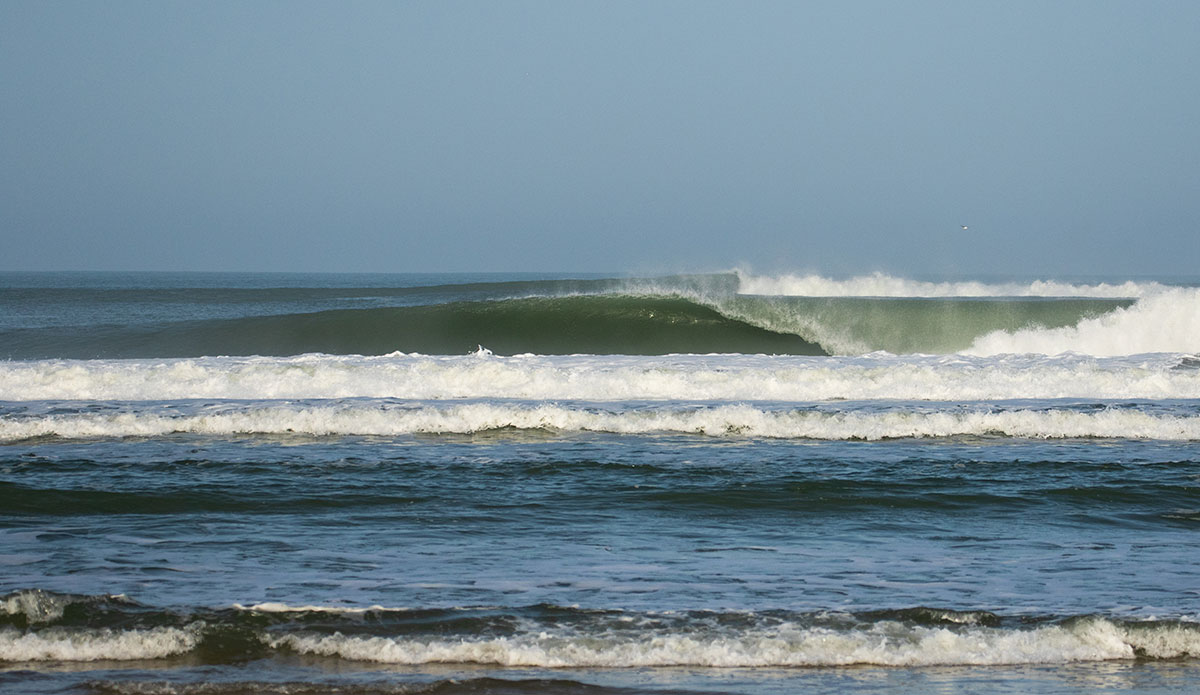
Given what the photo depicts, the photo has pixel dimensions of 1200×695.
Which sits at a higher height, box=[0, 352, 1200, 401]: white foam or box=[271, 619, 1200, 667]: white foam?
box=[0, 352, 1200, 401]: white foam

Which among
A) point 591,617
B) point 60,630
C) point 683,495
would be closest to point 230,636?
point 60,630

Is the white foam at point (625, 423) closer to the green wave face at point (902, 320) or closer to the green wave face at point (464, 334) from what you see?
the green wave face at point (464, 334)

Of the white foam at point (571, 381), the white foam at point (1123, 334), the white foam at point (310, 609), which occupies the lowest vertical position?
the white foam at point (310, 609)

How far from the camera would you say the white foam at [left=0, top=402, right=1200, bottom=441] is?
10.5 meters

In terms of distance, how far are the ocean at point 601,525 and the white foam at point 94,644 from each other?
0.01 meters

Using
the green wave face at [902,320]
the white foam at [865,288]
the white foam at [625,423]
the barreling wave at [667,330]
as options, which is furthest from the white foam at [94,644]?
the white foam at [865,288]

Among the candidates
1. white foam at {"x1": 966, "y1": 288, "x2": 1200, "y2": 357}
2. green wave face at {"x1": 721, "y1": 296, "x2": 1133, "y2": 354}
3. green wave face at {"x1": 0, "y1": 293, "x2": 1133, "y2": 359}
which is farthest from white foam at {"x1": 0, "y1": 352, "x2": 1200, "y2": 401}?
green wave face at {"x1": 721, "y1": 296, "x2": 1133, "y2": 354}

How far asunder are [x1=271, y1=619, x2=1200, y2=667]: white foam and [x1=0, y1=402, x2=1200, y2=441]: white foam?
19.7 ft

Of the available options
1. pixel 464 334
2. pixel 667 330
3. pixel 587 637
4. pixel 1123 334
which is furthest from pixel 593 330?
pixel 587 637

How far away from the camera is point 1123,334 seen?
20297mm

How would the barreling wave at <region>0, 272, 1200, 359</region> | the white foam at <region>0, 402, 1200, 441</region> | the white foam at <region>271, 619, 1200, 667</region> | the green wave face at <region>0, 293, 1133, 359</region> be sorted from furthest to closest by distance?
the green wave face at <region>0, 293, 1133, 359</region> → the barreling wave at <region>0, 272, 1200, 359</region> → the white foam at <region>0, 402, 1200, 441</region> → the white foam at <region>271, 619, 1200, 667</region>

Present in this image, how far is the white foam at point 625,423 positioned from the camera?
34.5 feet

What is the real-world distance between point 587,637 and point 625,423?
654 centimetres

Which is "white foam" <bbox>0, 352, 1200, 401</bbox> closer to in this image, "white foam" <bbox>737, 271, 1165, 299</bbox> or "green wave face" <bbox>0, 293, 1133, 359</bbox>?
"green wave face" <bbox>0, 293, 1133, 359</bbox>
